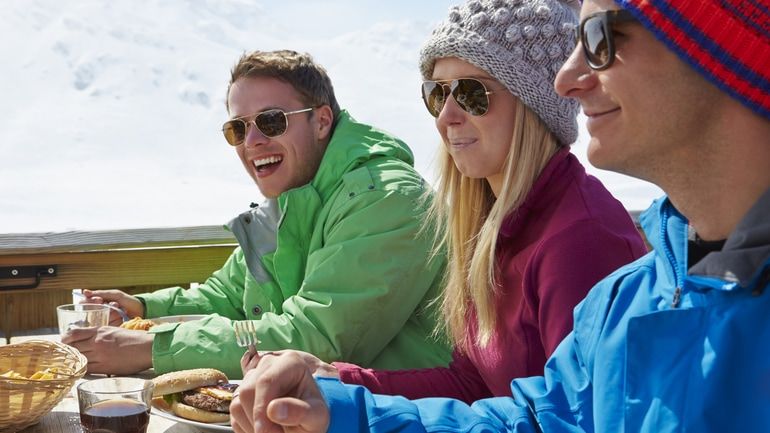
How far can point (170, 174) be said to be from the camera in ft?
95.3

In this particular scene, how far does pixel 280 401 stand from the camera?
4.07ft

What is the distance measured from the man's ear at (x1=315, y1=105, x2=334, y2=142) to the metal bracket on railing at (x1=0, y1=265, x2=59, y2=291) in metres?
1.45

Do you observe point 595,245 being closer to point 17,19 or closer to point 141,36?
point 17,19

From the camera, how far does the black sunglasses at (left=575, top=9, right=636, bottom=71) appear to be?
1.19 meters

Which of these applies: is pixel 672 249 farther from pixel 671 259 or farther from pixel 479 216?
pixel 479 216

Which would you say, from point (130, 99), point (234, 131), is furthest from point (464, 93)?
point (130, 99)

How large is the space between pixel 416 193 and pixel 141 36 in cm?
3167

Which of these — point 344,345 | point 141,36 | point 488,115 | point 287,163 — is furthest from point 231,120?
point 141,36

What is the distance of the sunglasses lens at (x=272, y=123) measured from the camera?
3055 millimetres

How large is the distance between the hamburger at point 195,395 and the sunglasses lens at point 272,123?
1.28 meters

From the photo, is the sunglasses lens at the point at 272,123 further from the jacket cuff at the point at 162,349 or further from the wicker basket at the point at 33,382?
the wicker basket at the point at 33,382

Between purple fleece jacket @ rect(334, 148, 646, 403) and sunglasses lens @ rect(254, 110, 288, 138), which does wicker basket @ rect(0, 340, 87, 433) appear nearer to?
purple fleece jacket @ rect(334, 148, 646, 403)

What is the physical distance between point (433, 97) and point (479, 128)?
158 millimetres

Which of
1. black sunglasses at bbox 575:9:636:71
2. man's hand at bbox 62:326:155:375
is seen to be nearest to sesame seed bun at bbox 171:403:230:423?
man's hand at bbox 62:326:155:375
